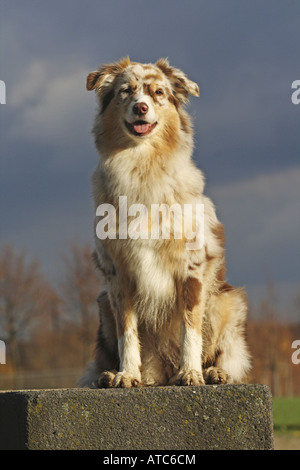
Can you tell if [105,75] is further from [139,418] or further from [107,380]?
[139,418]

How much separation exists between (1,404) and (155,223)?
173cm

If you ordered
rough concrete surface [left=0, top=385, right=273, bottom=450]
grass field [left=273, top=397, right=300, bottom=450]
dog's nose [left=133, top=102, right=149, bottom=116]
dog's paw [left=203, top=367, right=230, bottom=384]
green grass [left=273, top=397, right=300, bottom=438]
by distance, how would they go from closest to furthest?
rough concrete surface [left=0, top=385, right=273, bottom=450] → dog's nose [left=133, top=102, right=149, bottom=116] → dog's paw [left=203, top=367, right=230, bottom=384] → grass field [left=273, top=397, right=300, bottom=450] → green grass [left=273, top=397, right=300, bottom=438]

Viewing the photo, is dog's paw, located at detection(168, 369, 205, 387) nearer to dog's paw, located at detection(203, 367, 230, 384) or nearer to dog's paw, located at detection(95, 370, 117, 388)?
dog's paw, located at detection(203, 367, 230, 384)

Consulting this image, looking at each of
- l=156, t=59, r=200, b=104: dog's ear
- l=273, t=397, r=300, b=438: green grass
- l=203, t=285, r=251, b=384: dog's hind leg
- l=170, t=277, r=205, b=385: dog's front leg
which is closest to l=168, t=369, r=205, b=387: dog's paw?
l=170, t=277, r=205, b=385: dog's front leg

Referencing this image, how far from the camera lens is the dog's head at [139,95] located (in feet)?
16.4

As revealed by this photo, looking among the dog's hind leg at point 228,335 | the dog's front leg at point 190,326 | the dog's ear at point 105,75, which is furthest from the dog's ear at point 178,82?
the dog's hind leg at point 228,335

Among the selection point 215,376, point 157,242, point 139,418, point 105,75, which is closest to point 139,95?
point 105,75

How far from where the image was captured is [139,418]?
4422 millimetres

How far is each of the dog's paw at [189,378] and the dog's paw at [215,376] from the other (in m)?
0.29

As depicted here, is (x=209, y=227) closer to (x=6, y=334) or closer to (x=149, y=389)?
(x=149, y=389)

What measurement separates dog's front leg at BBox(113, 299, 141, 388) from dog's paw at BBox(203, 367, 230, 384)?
1.99 ft

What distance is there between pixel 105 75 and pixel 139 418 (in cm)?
276

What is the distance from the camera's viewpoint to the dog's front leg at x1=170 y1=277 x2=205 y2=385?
4949mm

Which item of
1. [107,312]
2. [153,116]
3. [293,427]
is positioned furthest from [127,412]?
[293,427]
